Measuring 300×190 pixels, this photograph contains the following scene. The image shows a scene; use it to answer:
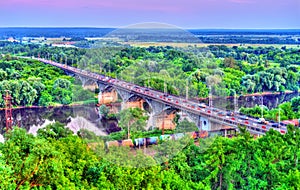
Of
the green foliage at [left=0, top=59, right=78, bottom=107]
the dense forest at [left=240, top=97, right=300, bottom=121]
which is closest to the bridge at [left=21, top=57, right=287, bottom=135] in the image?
the dense forest at [left=240, top=97, right=300, bottom=121]

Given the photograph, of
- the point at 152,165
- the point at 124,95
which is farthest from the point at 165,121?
the point at 152,165

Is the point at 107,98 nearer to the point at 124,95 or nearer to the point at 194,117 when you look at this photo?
the point at 124,95

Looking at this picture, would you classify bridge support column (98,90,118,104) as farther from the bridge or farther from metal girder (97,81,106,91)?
metal girder (97,81,106,91)

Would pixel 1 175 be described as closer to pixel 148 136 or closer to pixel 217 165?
pixel 148 136

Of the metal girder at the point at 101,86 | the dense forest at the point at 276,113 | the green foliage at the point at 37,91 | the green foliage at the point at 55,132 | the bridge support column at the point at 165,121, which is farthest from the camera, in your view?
the green foliage at the point at 37,91

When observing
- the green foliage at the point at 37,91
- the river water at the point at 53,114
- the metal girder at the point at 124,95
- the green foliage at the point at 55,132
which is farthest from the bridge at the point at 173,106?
the green foliage at the point at 37,91

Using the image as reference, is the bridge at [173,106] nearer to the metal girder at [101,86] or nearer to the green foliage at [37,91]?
the metal girder at [101,86]
